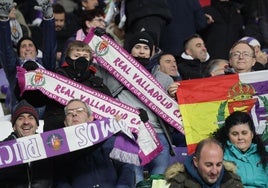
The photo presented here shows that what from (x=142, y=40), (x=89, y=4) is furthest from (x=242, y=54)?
(x=89, y=4)

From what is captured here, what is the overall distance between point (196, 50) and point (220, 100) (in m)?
2.61

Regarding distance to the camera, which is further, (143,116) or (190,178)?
(143,116)

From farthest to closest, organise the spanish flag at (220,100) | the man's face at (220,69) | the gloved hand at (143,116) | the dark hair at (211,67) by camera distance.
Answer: the dark hair at (211,67) → the man's face at (220,69) → the spanish flag at (220,100) → the gloved hand at (143,116)

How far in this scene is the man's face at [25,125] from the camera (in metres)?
9.98

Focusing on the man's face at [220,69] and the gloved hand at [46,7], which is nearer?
the gloved hand at [46,7]

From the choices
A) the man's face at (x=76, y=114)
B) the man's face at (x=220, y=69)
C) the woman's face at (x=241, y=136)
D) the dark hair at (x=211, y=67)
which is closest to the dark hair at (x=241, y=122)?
the woman's face at (x=241, y=136)

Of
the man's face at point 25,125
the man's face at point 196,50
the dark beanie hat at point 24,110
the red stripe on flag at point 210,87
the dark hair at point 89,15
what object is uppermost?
the dark hair at point 89,15

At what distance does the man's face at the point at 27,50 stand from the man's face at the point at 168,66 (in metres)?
1.63

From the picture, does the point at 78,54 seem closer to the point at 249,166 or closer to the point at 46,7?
the point at 46,7

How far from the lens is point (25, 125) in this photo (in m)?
10.0

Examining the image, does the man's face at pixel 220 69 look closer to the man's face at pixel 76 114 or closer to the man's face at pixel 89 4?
the man's face at pixel 76 114

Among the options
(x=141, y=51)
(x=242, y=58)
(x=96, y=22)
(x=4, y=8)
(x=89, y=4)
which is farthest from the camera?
(x=89, y=4)

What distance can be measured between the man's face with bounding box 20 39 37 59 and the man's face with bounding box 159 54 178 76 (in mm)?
1627

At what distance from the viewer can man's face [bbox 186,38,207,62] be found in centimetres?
1390
